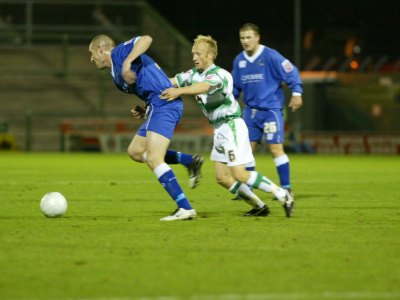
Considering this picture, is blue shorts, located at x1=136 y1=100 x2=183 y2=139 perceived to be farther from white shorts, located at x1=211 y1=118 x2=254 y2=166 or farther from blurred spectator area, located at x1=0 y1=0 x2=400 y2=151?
blurred spectator area, located at x1=0 y1=0 x2=400 y2=151

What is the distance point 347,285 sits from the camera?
20.2ft

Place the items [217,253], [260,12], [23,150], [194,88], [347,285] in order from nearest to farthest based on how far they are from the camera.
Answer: [347,285]
[217,253]
[194,88]
[23,150]
[260,12]

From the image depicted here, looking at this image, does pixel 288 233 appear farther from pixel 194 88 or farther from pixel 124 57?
pixel 124 57

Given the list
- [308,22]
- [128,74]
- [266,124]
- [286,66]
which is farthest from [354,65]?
[128,74]

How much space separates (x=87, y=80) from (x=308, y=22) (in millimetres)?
14506

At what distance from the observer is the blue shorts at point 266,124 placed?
41.2 feet

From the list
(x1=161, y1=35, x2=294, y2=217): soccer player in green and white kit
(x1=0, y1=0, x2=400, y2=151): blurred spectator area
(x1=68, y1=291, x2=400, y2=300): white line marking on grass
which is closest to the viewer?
(x1=68, y1=291, x2=400, y2=300): white line marking on grass

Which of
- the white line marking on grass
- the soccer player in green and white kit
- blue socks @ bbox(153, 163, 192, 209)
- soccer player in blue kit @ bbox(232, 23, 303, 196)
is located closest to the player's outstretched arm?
the soccer player in green and white kit

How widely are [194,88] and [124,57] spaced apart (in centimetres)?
93

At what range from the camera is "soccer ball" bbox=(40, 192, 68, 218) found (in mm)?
10047

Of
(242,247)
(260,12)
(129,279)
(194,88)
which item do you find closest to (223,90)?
(194,88)

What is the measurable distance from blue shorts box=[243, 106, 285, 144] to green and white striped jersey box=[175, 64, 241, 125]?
2.49 meters

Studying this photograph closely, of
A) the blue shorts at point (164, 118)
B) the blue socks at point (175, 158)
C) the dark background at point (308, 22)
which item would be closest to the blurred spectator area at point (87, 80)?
the dark background at point (308, 22)

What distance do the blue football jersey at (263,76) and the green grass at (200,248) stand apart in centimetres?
136
